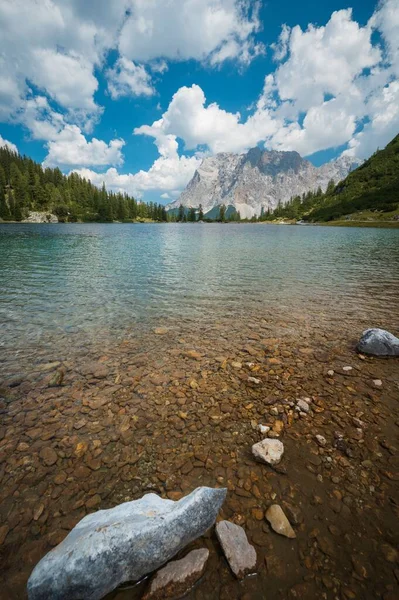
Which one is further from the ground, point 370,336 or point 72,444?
point 370,336

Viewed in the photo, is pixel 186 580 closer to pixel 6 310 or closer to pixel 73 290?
pixel 6 310

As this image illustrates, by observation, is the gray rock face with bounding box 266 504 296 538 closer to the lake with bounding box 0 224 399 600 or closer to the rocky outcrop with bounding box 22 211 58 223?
the lake with bounding box 0 224 399 600

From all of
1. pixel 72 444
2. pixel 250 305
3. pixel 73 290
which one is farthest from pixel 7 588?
pixel 73 290

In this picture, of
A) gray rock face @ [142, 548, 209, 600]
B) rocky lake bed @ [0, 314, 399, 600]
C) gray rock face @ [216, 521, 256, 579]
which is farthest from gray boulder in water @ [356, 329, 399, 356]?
gray rock face @ [142, 548, 209, 600]

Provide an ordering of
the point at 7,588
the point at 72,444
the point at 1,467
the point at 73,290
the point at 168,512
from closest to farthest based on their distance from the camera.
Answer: the point at 7,588, the point at 168,512, the point at 1,467, the point at 72,444, the point at 73,290

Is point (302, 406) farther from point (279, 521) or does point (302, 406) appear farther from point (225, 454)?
point (279, 521)

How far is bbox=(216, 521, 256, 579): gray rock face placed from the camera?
334cm

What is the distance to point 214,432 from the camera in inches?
229

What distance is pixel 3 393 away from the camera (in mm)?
7105

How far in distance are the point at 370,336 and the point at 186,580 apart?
9.20 metres

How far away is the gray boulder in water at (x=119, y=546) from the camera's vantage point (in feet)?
9.23

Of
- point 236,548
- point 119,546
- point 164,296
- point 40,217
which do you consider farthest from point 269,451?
point 40,217

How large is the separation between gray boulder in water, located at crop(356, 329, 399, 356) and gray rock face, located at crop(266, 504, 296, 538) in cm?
707

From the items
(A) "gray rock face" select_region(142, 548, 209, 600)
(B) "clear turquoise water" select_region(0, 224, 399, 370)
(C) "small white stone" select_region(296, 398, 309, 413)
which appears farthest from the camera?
(B) "clear turquoise water" select_region(0, 224, 399, 370)
